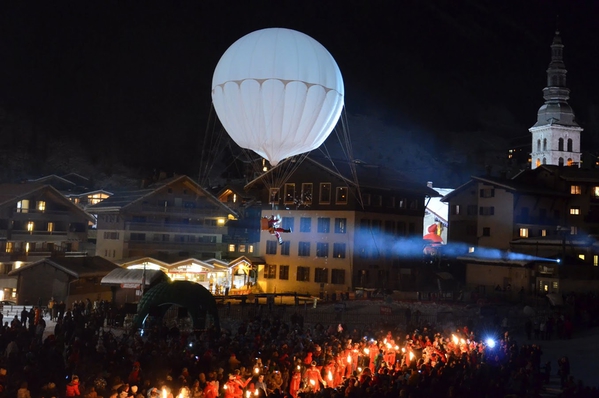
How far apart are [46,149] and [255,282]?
70579 mm

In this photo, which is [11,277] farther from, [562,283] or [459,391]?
[562,283]

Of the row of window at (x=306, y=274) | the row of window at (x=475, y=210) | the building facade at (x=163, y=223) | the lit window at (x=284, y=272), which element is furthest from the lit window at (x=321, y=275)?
the row of window at (x=475, y=210)

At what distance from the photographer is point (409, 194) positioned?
1969 inches

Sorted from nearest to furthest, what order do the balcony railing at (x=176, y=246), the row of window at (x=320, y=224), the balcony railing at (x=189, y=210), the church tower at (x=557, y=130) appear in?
1. the row of window at (x=320, y=224)
2. the balcony railing at (x=176, y=246)
3. the balcony railing at (x=189, y=210)
4. the church tower at (x=557, y=130)

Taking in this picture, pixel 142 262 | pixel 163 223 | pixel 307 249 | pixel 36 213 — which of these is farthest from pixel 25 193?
pixel 307 249

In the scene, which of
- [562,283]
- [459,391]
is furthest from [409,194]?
[459,391]

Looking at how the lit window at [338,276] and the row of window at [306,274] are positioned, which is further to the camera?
the row of window at [306,274]

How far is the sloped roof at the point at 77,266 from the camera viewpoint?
3225cm

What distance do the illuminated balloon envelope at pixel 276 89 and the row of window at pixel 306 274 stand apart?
65.3 feet


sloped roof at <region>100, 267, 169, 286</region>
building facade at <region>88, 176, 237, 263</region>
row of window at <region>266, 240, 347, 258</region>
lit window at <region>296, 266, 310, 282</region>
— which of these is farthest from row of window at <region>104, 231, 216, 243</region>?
sloped roof at <region>100, 267, 169, 286</region>

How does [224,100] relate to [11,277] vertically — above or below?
above

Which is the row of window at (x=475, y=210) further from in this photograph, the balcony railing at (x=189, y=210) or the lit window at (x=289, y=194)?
the balcony railing at (x=189, y=210)

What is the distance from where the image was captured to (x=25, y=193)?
43469 millimetres

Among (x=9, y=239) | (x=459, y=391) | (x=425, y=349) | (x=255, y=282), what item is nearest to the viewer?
(x=459, y=391)
